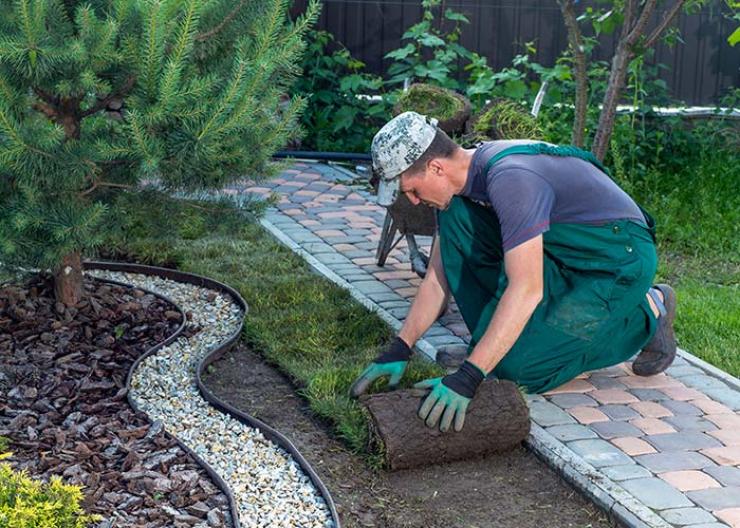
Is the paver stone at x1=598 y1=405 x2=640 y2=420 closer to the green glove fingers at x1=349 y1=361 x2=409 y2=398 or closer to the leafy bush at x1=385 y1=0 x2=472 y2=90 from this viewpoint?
the green glove fingers at x1=349 y1=361 x2=409 y2=398

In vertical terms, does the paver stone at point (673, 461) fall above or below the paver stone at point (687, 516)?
below

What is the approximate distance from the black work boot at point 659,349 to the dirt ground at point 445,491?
93 centimetres

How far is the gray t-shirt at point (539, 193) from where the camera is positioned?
13.0ft

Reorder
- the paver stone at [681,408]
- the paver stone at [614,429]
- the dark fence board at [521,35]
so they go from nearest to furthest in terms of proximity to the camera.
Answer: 1. the paver stone at [614,429]
2. the paver stone at [681,408]
3. the dark fence board at [521,35]

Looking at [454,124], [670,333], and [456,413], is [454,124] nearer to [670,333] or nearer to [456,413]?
[670,333]

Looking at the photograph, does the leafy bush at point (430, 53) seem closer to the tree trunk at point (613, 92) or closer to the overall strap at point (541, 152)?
the tree trunk at point (613, 92)

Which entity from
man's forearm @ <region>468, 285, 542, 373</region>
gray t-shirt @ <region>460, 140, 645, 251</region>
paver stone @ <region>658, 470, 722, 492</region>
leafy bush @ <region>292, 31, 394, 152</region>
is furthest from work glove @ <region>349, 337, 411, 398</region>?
leafy bush @ <region>292, 31, 394, 152</region>

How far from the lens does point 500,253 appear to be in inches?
183

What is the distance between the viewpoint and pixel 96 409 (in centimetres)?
448

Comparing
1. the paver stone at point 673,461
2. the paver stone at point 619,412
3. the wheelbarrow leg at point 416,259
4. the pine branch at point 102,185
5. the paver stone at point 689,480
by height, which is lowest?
the paver stone at point 619,412

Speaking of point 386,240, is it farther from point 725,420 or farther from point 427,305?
point 725,420

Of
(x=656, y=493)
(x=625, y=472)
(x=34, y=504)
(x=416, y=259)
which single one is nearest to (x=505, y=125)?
(x=416, y=259)

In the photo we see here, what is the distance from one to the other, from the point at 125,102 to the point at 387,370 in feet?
5.28

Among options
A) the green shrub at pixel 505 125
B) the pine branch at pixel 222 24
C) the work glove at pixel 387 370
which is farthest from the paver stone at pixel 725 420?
the pine branch at pixel 222 24
